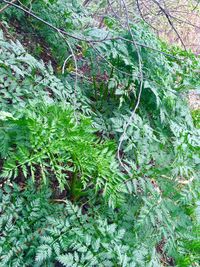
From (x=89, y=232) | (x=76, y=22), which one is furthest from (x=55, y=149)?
(x=76, y=22)

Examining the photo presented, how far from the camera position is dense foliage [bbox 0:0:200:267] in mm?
1784

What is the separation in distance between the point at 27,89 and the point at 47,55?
1.21 m

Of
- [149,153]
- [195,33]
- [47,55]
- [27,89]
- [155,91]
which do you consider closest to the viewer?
[27,89]

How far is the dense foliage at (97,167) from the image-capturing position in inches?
70.2

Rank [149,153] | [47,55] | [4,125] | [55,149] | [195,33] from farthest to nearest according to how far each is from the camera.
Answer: [195,33] → [47,55] → [149,153] → [4,125] → [55,149]

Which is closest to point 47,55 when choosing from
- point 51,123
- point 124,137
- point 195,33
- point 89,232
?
point 124,137

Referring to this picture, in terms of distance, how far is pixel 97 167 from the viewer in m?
1.84

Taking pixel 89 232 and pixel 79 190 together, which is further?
pixel 79 190

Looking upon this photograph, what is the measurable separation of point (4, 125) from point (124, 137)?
2.43ft

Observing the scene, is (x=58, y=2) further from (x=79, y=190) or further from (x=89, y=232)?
(x=89, y=232)

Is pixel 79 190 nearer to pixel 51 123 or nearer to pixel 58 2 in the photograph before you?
pixel 51 123

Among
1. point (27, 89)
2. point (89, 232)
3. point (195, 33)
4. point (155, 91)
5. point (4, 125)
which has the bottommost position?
point (89, 232)

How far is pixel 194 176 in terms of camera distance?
2.15 meters

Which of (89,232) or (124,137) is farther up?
(124,137)
